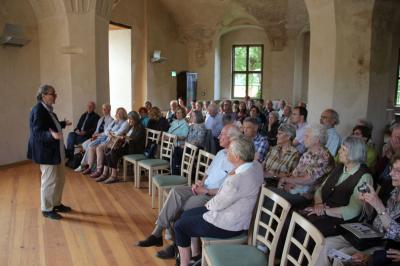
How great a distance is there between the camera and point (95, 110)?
7453 millimetres

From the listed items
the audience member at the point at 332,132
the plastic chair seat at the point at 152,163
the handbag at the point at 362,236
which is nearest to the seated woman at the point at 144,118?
the plastic chair seat at the point at 152,163

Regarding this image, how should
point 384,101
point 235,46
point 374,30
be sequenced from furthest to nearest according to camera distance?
1. point 235,46
2. point 384,101
3. point 374,30

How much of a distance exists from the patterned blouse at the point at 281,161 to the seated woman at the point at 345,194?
806 millimetres

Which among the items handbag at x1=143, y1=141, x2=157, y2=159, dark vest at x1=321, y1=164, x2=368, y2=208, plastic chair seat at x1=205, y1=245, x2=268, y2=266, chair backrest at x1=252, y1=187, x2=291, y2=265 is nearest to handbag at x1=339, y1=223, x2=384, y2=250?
dark vest at x1=321, y1=164, x2=368, y2=208

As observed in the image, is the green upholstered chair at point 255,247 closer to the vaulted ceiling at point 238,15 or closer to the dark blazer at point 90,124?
the dark blazer at point 90,124

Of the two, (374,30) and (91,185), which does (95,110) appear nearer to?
(91,185)

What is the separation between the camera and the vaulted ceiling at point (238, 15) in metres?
12.2

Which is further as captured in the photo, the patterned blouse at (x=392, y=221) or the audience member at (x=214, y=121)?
the audience member at (x=214, y=121)

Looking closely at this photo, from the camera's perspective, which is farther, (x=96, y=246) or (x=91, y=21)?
(x=91, y=21)

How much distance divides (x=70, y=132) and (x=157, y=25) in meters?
5.76

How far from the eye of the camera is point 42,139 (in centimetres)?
412

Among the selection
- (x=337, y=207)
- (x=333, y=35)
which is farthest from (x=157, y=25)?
(x=337, y=207)

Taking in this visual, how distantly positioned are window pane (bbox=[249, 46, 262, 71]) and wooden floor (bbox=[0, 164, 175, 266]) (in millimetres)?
11222

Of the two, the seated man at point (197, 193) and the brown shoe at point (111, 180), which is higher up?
the seated man at point (197, 193)
